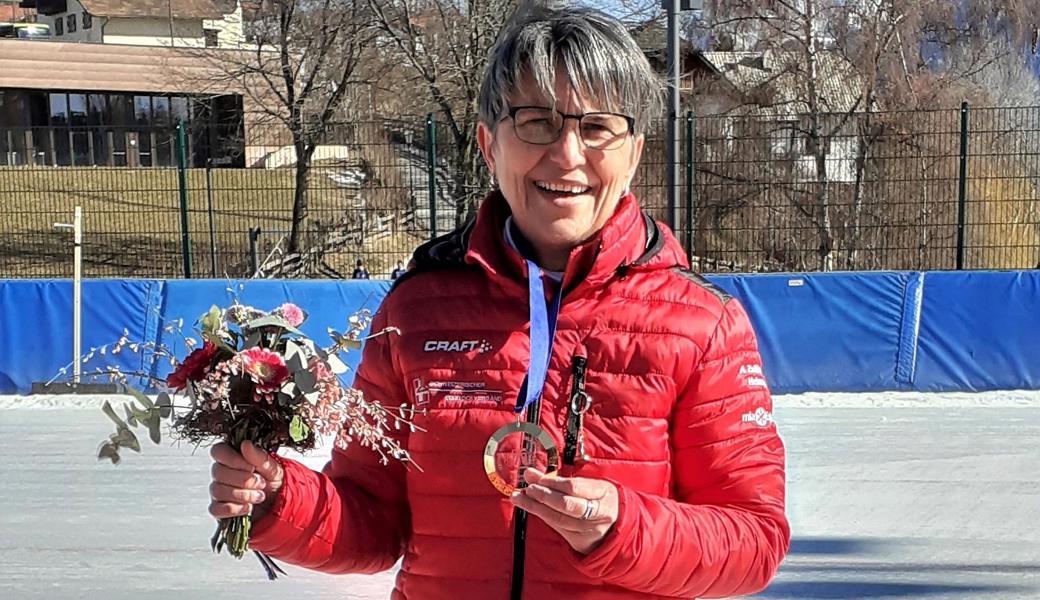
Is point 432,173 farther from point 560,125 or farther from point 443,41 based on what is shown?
point 560,125

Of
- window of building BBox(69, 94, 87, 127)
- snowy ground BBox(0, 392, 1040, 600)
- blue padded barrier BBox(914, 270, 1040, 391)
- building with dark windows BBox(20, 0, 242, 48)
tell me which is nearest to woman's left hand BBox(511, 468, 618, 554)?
snowy ground BBox(0, 392, 1040, 600)

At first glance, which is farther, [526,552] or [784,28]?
[784,28]

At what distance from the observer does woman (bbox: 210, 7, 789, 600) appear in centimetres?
171

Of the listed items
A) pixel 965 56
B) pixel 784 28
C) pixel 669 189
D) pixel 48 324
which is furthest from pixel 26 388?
pixel 965 56

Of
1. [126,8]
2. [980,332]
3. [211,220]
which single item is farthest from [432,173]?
[126,8]

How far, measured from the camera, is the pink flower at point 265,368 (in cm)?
160

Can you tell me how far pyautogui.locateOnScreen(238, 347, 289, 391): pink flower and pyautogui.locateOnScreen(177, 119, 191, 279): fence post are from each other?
1032 centimetres

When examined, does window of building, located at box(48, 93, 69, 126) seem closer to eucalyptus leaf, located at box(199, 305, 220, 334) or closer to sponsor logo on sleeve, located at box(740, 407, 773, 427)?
eucalyptus leaf, located at box(199, 305, 220, 334)

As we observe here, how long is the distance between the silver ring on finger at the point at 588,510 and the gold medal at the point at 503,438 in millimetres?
162

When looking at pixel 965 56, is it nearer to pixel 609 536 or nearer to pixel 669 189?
pixel 669 189

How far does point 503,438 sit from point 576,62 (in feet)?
2.15

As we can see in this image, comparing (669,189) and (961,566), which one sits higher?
(669,189)

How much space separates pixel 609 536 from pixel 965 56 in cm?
2074

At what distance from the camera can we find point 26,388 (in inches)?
369
